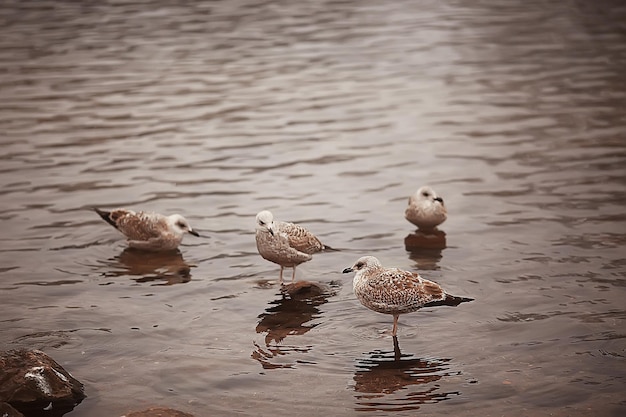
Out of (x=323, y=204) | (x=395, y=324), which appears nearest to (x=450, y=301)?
(x=395, y=324)

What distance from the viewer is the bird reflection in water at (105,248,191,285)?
43.2 feet

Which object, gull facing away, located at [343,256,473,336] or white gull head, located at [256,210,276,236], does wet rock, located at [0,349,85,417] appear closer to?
gull facing away, located at [343,256,473,336]

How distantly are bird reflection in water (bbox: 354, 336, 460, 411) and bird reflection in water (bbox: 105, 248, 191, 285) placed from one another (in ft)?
12.2

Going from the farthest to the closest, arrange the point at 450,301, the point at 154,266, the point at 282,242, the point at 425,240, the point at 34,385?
the point at 425,240, the point at 154,266, the point at 282,242, the point at 450,301, the point at 34,385

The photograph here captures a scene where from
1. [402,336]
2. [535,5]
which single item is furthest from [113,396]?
[535,5]

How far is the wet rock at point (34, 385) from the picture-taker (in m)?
9.11

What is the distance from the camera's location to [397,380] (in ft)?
32.3

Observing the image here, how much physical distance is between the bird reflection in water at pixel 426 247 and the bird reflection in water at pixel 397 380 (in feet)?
9.61

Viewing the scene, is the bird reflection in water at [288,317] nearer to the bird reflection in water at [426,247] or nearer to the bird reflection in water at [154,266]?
the bird reflection in water at [426,247]

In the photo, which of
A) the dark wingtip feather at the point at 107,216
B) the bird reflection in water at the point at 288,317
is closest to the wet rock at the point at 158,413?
the bird reflection in water at the point at 288,317

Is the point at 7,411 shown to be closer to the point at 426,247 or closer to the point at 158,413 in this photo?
the point at 158,413

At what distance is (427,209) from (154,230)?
385cm

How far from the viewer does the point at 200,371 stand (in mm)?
10234

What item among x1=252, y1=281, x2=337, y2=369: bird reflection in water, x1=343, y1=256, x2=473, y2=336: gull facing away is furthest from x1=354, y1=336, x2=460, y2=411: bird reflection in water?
x1=252, y1=281, x2=337, y2=369: bird reflection in water
